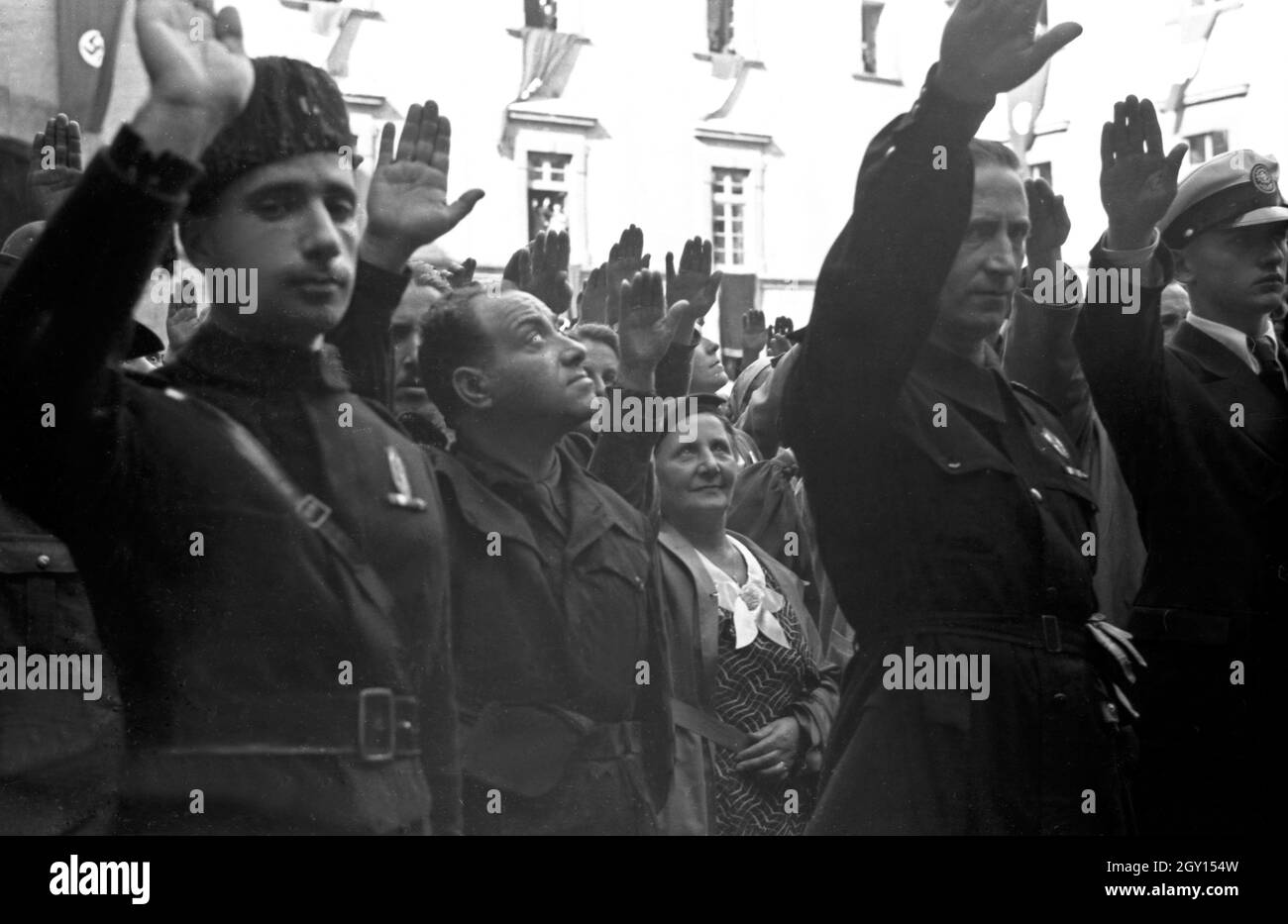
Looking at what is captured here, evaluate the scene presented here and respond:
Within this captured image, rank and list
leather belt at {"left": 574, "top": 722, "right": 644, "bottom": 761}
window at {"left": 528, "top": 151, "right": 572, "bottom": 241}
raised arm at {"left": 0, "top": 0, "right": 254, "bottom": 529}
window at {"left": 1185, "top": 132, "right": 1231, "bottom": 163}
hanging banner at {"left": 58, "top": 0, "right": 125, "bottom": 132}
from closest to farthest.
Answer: raised arm at {"left": 0, "top": 0, "right": 254, "bottom": 529} < hanging banner at {"left": 58, "top": 0, "right": 125, "bottom": 132} < leather belt at {"left": 574, "top": 722, "right": 644, "bottom": 761} < window at {"left": 528, "top": 151, "right": 572, "bottom": 241} < window at {"left": 1185, "top": 132, "right": 1231, "bottom": 163}

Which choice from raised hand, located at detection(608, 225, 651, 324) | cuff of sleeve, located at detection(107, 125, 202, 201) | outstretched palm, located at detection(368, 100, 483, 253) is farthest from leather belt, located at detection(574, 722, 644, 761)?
cuff of sleeve, located at detection(107, 125, 202, 201)

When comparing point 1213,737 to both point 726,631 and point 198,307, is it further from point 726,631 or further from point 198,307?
point 198,307

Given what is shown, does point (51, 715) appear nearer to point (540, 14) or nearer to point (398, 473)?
point (398, 473)

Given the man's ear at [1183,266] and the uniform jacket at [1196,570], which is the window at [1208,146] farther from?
the uniform jacket at [1196,570]

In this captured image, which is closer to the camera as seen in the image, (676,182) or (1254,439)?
(676,182)

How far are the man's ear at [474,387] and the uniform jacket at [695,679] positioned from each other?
560 millimetres

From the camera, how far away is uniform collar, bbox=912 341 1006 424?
4.54 metres

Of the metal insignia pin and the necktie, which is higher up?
the necktie

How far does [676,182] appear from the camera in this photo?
4695 millimetres

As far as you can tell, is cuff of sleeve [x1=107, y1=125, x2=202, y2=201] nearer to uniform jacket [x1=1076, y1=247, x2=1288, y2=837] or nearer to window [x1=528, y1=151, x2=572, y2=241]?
window [x1=528, y1=151, x2=572, y2=241]

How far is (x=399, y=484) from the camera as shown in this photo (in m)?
4.07

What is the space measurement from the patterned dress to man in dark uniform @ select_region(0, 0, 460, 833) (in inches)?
32.9
